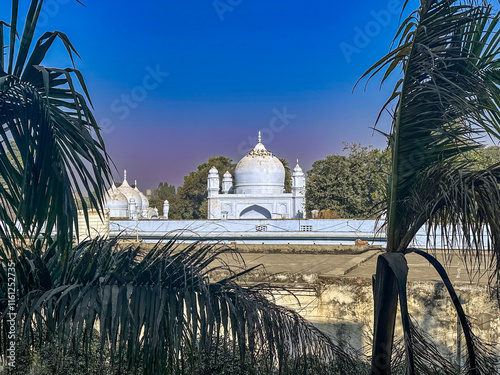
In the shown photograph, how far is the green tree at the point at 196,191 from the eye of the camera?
40.2 metres

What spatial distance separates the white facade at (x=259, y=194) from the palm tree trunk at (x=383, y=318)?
22.9 meters

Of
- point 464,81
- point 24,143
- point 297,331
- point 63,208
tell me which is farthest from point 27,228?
point 464,81

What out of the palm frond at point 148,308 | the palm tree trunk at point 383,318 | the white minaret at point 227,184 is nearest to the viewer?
the palm frond at point 148,308

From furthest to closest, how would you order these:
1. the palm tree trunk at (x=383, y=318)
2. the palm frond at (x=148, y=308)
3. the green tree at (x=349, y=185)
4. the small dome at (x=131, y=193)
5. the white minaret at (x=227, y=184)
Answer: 1. the small dome at (x=131, y=193)
2. the white minaret at (x=227, y=184)
3. the green tree at (x=349, y=185)
4. the palm tree trunk at (x=383, y=318)
5. the palm frond at (x=148, y=308)

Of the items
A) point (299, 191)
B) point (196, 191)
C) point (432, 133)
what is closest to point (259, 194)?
point (299, 191)

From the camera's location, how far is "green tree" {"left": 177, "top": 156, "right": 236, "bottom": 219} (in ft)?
132

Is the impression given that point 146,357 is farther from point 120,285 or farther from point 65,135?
point 65,135

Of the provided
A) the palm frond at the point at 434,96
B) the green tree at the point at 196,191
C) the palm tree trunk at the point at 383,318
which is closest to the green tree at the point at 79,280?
the palm tree trunk at the point at 383,318

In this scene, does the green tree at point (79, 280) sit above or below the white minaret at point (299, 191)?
below

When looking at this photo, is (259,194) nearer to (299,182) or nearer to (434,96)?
(299,182)

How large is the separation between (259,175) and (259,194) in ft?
4.90

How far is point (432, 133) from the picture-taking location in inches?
110

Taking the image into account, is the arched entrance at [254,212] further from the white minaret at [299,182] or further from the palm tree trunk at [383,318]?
the palm tree trunk at [383,318]

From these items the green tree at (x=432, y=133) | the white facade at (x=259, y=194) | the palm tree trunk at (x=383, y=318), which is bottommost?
the palm tree trunk at (x=383, y=318)
